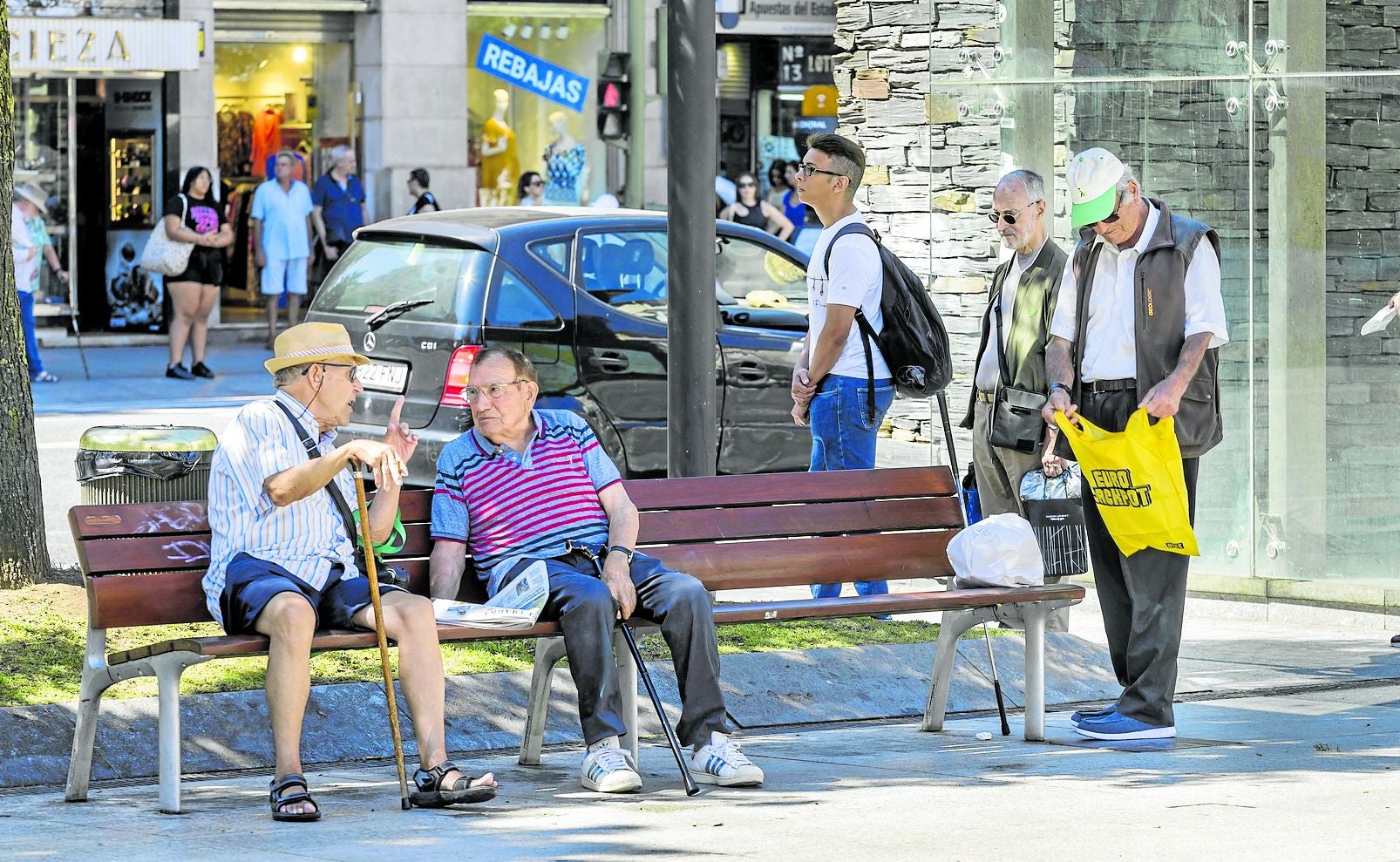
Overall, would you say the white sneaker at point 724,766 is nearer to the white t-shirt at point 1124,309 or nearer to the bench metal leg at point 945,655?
the bench metal leg at point 945,655

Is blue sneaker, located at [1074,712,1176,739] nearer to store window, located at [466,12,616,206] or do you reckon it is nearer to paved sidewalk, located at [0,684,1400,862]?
paved sidewalk, located at [0,684,1400,862]

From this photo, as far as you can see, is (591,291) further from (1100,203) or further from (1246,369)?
(1100,203)

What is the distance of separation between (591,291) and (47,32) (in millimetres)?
12832

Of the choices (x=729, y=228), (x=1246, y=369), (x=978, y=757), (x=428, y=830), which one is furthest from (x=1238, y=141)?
(x=428, y=830)

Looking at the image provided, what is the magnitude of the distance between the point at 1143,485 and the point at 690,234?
1877mm

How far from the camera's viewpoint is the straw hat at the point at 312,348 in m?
6.32

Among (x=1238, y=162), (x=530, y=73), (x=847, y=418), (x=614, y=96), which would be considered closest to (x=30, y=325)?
(x=614, y=96)

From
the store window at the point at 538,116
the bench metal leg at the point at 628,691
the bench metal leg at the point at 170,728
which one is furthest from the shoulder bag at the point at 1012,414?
the store window at the point at 538,116

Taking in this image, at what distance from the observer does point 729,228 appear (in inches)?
474

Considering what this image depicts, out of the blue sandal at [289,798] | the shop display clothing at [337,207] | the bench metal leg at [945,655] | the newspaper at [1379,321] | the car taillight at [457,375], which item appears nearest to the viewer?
the blue sandal at [289,798]

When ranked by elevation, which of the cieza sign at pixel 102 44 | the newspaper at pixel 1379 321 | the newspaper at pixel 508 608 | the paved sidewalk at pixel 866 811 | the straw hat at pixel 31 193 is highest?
the cieza sign at pixel 102 44

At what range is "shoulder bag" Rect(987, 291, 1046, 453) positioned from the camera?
310 inches

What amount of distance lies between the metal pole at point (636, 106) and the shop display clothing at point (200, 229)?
3.67 m

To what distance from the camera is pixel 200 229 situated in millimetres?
19422
